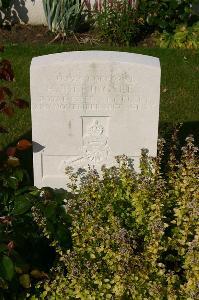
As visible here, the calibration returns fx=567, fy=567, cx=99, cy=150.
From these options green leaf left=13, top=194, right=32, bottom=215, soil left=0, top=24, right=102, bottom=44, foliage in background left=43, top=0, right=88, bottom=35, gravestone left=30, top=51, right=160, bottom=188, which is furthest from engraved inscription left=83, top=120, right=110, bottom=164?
foliage in background left=43, top=0, right=88, bottom=35

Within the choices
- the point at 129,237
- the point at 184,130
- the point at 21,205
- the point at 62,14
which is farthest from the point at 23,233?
the point at 62,14

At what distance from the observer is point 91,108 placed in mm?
3656

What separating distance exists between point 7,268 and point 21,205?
1.87 feet

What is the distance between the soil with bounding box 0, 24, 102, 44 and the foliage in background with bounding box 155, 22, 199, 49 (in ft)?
2.87

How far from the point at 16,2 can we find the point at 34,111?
15.6ft

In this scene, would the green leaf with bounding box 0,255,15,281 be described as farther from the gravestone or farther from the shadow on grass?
the shadow on grass

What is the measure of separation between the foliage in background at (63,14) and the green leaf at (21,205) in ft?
15.0

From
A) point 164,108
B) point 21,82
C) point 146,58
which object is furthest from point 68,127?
point 21,82

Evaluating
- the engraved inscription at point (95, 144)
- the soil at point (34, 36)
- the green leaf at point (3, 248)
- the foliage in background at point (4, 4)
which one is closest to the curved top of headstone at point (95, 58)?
the engraved inscription at point (95, 144)

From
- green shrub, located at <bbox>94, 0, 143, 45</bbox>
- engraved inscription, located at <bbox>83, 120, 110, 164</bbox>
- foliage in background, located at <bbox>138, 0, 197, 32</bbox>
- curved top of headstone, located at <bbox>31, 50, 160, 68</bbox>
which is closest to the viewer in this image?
curved top of headstone, located at <bbox>31, 50, 160, 68</bbox>

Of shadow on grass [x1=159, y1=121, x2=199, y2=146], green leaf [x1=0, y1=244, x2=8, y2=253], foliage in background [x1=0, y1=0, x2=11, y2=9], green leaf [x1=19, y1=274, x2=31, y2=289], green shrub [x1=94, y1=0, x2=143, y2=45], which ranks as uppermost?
foliage in background [x1=0, y1=0, x2=11, y2=9]

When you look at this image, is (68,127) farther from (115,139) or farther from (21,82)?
(21,82)

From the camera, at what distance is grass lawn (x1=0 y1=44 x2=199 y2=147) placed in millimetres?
5492

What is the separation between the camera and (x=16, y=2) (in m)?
8.01
